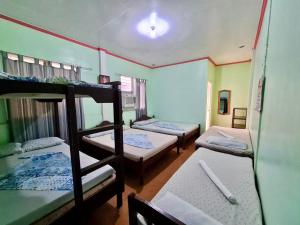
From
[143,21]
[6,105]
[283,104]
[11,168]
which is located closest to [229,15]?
[143,21]

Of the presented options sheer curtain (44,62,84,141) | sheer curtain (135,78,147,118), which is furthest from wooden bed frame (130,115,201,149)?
sheer curtain (44,62,84,141)

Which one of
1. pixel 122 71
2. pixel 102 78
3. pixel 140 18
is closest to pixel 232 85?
pixel 122 71

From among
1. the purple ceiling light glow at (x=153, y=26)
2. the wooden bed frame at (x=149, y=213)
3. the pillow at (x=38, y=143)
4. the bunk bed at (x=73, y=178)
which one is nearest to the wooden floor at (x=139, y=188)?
the bunk bed at (x=73, y=178)

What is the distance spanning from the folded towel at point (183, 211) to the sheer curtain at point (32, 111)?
2.70 metres

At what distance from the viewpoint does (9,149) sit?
6.41ft

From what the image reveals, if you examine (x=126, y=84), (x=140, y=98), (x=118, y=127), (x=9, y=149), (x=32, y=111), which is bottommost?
(x=9, y=149)

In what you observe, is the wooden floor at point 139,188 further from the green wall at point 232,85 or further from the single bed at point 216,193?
the green wall at point 232,85

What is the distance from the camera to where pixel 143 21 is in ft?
7.43

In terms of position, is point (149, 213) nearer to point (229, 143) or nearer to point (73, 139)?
point (73, 139)

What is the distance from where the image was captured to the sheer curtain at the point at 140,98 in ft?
15.2

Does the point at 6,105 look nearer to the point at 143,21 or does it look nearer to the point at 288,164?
the point at 143,21

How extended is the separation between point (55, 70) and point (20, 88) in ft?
7.27

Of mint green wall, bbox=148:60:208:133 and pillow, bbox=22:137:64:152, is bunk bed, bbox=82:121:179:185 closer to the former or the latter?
pillow, bbox=22:137:64:152

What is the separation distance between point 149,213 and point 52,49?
11.0 feet
